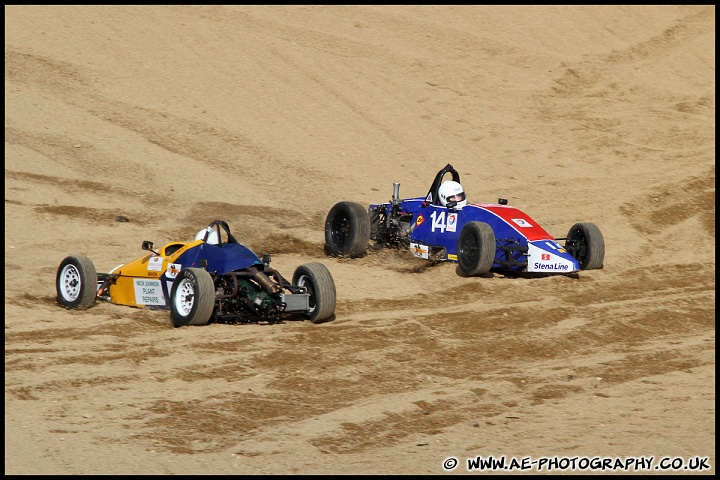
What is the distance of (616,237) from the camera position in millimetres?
23062

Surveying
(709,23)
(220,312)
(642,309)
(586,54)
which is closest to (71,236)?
(220,312)

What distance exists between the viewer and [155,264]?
16.3 meters

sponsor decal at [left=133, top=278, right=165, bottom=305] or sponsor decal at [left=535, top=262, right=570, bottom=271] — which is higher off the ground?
sponsor decal at [left=535, top=262, right=570, bottom=271]

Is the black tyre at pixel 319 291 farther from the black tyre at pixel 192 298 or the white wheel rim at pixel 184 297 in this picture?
the white wheel rim at pixel 184 297

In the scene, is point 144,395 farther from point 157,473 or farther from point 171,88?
point 171,88

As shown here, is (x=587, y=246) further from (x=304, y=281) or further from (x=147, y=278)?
(x=147, y=278)

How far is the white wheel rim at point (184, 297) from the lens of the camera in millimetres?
15188

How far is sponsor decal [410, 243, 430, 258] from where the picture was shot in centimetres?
2028

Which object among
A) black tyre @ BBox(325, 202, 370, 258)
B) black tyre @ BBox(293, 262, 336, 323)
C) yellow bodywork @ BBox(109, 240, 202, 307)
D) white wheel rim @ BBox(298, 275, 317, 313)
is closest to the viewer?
black tyre @ BBox(293, 262, 336, 323)

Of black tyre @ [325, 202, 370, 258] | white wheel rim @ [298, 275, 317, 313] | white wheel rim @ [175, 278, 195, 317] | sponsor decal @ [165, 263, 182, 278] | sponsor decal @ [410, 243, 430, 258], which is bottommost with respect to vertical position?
white wheel rim @ [175, 278, 195, 317]

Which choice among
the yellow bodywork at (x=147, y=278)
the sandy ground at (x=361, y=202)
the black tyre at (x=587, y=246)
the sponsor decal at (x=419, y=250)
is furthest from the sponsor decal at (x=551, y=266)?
the yellow bodywork at (x=147, y=278)

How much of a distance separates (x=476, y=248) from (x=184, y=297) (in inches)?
212
